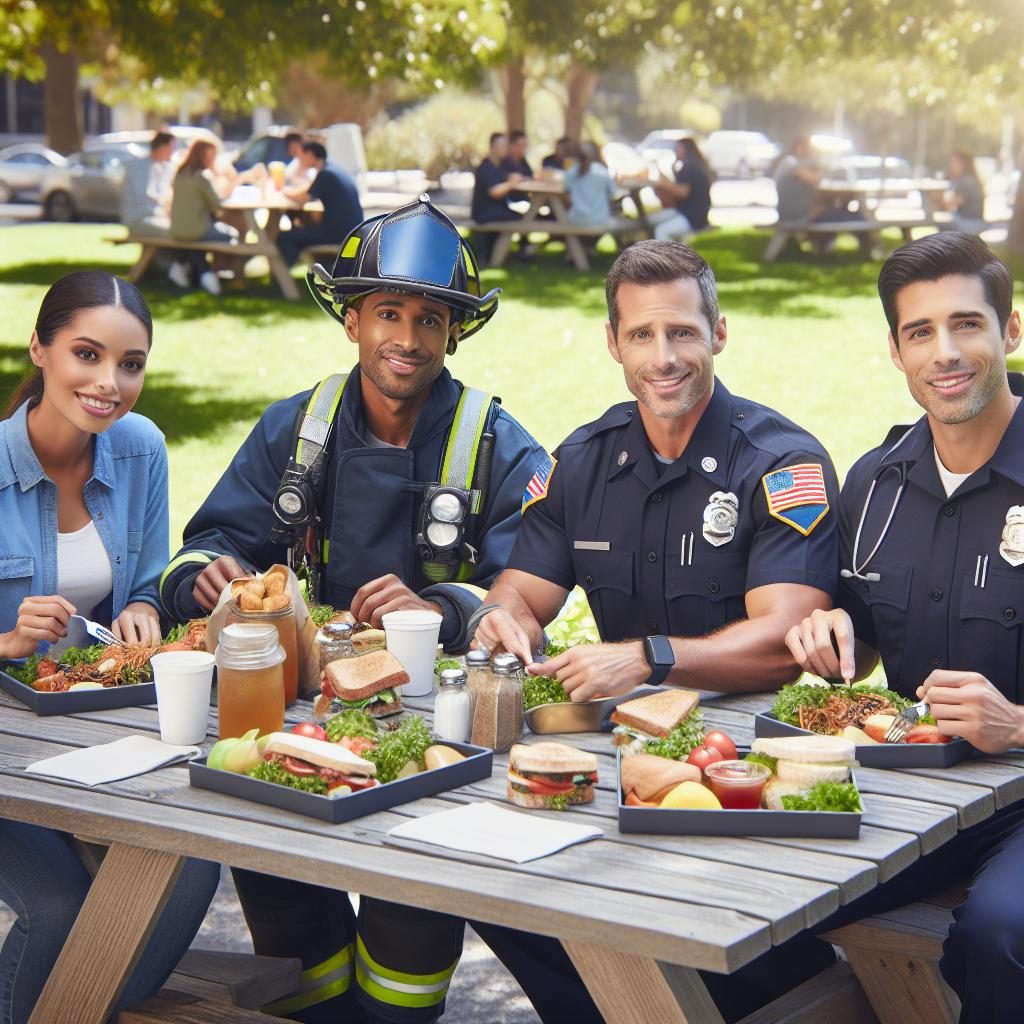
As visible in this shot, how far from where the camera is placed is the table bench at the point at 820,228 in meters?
20.5

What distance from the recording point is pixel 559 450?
4.12m

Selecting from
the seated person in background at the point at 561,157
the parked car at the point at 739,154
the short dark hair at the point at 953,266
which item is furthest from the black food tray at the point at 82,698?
the parked car at the point at 739,154

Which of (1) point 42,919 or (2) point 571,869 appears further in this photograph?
(1) point 42,919

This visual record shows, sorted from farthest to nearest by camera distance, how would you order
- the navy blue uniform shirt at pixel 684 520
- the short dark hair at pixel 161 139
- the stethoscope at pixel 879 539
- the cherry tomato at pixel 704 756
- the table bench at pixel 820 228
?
the table bench at pixel 820 228, the short dark hair at pixel 161 139, the navy blue uniform shirt at pixel 684 520, the stethoscope at pixel 879 539, the cherry tomato at pixel 704 756

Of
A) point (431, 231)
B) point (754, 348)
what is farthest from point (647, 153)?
point (431, 231)

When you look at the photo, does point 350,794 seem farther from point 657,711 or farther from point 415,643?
point 415,643

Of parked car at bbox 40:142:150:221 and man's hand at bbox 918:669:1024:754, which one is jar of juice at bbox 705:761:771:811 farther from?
parked car at bbox 40:142:150:221

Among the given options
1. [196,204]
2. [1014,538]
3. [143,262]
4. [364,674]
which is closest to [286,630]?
[364,674]

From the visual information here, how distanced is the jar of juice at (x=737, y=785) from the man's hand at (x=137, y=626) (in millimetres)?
1581

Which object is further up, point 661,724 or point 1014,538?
point 1014,538

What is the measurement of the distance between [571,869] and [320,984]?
1.30 metres

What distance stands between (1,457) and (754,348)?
35.4 ft

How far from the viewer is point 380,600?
3.77 metres

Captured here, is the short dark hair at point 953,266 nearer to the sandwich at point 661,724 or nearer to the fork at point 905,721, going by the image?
the fork at point 905,721
